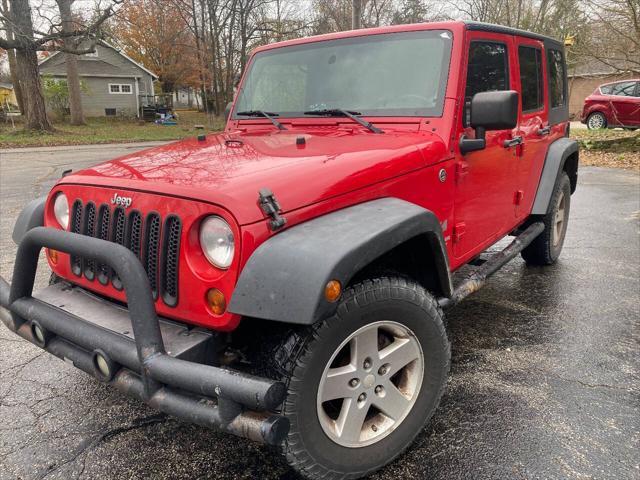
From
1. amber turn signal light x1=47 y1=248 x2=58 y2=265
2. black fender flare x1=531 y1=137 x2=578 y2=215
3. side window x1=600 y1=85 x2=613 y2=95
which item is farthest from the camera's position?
side window x1=600 y1=85 x2=613 y2=95

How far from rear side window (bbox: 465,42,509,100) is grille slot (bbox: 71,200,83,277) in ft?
6.91

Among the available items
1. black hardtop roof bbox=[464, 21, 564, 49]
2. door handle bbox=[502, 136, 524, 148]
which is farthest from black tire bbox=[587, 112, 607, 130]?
door handle bbox=[502, 136, 524, 148]

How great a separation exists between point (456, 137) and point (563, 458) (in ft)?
5.34

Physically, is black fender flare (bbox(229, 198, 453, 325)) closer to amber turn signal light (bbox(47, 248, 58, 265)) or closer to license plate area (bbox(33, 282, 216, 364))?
license plate area (bbox(33, 282, 216, 364))

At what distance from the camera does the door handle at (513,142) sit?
130 inches

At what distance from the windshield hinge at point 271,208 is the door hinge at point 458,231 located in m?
1.34

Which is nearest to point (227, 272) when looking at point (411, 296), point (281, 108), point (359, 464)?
point (411, 296)

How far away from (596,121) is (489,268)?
18.2m

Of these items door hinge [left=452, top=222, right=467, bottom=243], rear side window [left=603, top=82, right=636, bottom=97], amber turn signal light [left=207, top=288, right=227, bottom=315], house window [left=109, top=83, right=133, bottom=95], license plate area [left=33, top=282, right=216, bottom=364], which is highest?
house window [left=109, top=83, right=133, bottom=95]

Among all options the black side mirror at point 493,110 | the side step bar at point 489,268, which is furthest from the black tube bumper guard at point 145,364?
the black side mirror at point 493,110

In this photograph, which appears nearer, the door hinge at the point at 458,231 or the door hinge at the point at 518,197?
the door hinge at the point at 458,231

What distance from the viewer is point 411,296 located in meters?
2.11

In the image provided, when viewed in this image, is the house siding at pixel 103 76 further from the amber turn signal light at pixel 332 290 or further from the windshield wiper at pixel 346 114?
the amber turn signal light at pixel 332 290

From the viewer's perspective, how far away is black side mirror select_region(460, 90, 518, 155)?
2.55m
